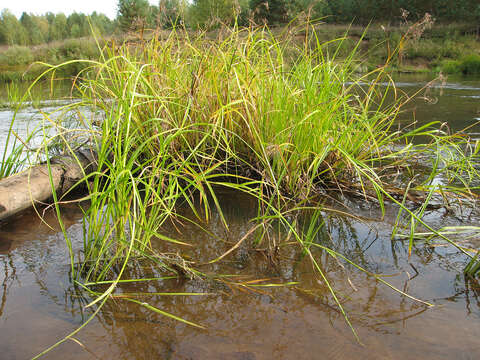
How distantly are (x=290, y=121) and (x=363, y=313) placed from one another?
3.50 feet

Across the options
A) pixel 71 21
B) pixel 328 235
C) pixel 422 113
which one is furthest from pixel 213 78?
pixel 71 21

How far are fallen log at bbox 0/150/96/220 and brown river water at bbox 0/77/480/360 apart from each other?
0.19 m

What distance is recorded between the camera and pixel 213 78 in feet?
5.90

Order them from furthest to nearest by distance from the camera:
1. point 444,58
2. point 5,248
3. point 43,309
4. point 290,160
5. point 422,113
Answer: point 444,58 → point 422,113 → point 290,160 → point 5,248 → point 43,309

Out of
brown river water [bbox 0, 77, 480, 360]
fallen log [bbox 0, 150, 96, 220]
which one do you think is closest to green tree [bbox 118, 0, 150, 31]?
fallen log [bbox 0, 150, 96, 220]

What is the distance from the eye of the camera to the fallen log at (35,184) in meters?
1.49

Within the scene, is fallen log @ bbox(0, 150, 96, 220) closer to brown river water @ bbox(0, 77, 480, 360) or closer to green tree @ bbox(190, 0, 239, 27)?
brown river water @ bbox(0, 77, 480, 360)

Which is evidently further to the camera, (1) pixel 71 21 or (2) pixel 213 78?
(1) pixel 71 21

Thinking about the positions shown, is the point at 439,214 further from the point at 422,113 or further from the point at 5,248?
the point at 422,113

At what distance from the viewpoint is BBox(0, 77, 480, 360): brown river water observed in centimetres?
83

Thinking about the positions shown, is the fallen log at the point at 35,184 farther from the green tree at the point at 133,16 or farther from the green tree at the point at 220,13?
the green tree at the point at 220,13

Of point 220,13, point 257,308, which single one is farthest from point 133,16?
point 257,308

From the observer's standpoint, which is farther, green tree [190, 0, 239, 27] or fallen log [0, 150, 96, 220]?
green tree [190, 0, 239, 27]

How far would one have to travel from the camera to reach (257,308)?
966 mm
